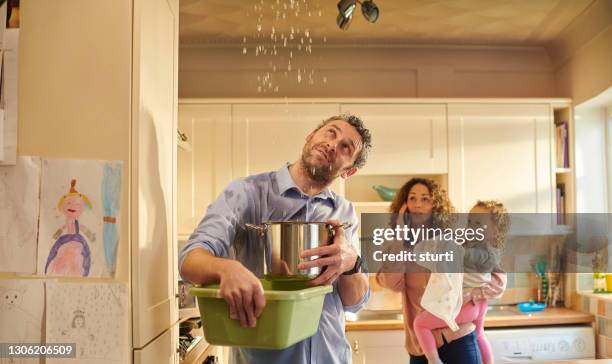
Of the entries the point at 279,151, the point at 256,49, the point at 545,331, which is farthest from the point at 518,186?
the point at 256,49

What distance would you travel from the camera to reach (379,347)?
10.2 feet

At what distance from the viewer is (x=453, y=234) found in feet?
10.3

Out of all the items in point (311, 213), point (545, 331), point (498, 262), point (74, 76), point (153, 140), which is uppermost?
point (74, 76)

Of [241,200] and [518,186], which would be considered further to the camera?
[518,186]

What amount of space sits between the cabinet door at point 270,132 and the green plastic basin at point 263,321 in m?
2.26

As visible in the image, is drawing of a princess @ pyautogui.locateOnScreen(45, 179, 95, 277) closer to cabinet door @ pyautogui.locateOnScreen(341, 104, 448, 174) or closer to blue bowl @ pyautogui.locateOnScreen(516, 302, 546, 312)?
cabinet door @ pyautogui.locateOnScreen(341, 104, 448, 174)

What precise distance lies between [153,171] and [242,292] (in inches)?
16.3

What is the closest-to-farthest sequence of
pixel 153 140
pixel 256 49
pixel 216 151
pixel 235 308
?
pixel 235 308 → pixel 153 140 → pixel 216 151 → pixel 256 49

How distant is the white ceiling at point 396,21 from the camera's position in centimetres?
302

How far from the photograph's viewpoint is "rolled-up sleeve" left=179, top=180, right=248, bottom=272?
4.22ft

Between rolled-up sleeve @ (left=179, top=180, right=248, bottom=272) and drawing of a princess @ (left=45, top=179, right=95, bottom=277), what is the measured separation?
204 millimetres

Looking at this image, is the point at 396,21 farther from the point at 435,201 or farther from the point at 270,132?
the point at 435,201

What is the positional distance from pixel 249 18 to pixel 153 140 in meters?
2.02

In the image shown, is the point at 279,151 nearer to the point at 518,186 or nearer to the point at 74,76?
the point at 518,186
